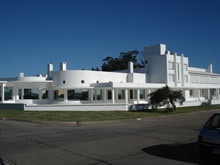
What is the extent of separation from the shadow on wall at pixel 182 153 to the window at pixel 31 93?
99.1 feet

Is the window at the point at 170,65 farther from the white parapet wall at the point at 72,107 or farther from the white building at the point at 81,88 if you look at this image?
the white parapet wall at the point at 72,107

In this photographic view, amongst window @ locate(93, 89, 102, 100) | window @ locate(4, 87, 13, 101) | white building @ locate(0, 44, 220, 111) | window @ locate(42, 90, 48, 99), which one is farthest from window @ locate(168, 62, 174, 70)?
window @ locate(4, 87, 13, 101)

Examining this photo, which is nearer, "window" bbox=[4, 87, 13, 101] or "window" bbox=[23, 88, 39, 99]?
"window" bbox=[23, 88, 39, 99]

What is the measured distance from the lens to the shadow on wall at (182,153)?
7.33m

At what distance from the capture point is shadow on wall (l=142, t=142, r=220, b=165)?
24.1 ft

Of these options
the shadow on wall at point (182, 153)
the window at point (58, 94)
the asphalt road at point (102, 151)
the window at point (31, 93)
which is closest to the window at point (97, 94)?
the window at point (58, 94)

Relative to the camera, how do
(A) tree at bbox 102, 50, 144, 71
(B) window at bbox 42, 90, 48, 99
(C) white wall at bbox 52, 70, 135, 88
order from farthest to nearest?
(A) tree at bbox 102, 50, 144, 71
(B) window at bbox 42, 90, 48, 99
(C) white wall at bbox 52, 70, 135, 88

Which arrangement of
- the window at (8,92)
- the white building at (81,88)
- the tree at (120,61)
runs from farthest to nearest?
the tree at (120,61)
the window at (8,92)
the white building at (81,88)

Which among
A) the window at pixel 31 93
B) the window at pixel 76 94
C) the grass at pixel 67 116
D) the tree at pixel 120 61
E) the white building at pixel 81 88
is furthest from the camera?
the tree at pixel 120 61

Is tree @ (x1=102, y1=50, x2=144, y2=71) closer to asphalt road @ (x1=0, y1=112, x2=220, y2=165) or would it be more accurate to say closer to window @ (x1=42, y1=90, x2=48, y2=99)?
window @ (x1=42, y1=90, x2=48, y2=99)

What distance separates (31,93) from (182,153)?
32103mm

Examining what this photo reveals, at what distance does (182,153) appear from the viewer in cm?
826

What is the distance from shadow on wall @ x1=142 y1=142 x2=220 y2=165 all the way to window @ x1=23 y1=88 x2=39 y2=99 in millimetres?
30206

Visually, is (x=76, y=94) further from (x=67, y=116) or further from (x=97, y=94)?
(x=67, y=116)
